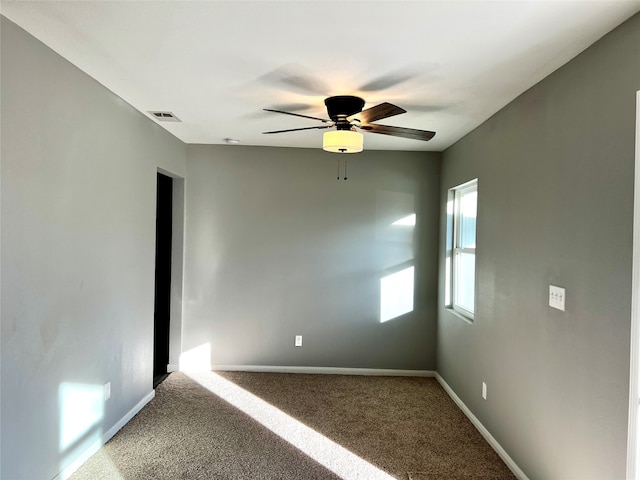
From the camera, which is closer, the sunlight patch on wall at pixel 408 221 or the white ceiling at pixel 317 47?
the white ceiling at pixel 317 47

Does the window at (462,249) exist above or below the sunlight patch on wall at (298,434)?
above

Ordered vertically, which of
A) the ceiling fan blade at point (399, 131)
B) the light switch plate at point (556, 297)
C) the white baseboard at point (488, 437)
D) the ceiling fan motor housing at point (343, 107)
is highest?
the ceiling fan motor housing at point (343, 107)

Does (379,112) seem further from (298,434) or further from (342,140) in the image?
(298,434)

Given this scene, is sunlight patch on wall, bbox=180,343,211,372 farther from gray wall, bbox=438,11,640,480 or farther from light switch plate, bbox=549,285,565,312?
light switch plate, bbox=549,285,565,312

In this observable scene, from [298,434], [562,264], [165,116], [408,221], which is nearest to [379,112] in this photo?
[562,264]

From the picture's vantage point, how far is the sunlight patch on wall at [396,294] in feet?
14.0

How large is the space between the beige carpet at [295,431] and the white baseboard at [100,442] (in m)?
0.04

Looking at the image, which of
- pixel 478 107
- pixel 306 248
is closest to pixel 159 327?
pixel 306 248

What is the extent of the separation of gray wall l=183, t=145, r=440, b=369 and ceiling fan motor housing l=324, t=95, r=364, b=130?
1.60 metres

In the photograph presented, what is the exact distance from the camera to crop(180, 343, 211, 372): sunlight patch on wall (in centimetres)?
426

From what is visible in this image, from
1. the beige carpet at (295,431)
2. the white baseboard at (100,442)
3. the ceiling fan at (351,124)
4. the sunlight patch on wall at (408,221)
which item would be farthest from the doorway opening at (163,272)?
the sunlight patch on wall at (408,221)

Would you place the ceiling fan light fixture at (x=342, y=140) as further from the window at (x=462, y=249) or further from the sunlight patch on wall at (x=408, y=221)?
the sunlight patch on wall at (x=408, y=221)

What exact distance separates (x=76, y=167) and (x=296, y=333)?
8.74ft

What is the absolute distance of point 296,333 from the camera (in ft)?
14.0
